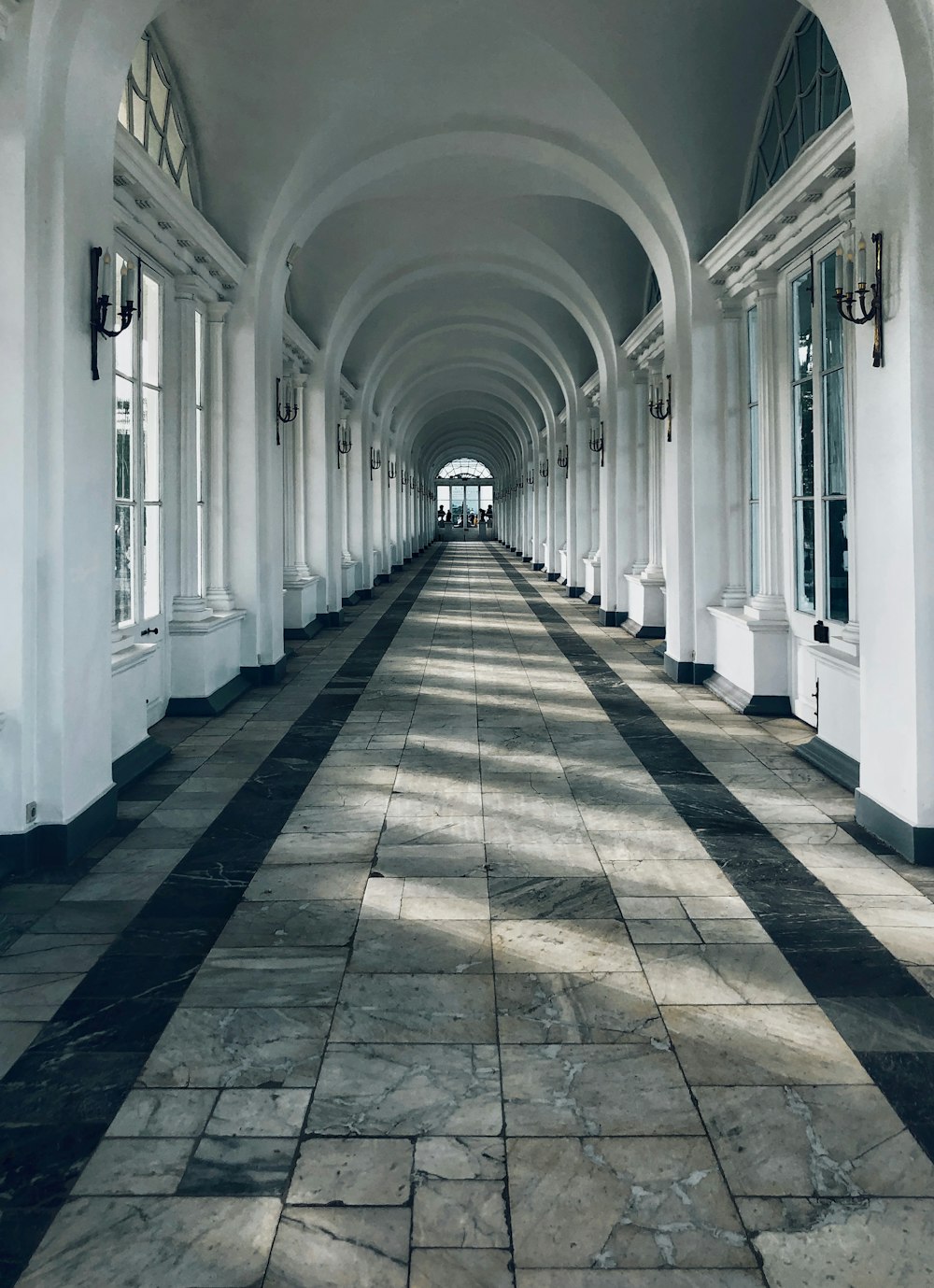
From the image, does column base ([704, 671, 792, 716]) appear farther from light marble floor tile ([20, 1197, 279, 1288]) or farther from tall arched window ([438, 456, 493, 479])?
tall arched window ([438, 456, 493, 479])

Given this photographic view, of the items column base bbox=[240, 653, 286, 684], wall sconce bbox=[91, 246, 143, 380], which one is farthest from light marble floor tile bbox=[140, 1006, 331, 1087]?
column base bbox=[240, 653, 286, 684]

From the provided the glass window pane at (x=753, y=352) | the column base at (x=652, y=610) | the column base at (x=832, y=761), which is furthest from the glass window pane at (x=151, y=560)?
the column base at (x=652, y=610)

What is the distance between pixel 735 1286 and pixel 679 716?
6230mm

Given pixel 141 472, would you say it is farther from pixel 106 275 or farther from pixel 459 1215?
pixel 459 1215

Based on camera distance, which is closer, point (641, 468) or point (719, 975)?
point (719, 975)

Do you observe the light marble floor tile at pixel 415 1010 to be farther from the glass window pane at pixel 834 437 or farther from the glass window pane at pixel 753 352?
the glass window pane at pixel 753 352

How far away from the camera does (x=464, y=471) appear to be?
241 feet

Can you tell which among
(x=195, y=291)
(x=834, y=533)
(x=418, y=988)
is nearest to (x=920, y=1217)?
(x=418, y=988)

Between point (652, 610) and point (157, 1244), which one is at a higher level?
point (652, 610)

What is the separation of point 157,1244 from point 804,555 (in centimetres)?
685

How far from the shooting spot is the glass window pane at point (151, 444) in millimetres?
7625

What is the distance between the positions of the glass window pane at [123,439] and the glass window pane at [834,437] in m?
4.81

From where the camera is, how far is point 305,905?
404cm

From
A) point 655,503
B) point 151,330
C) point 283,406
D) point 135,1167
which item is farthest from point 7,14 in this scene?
point 655,503
